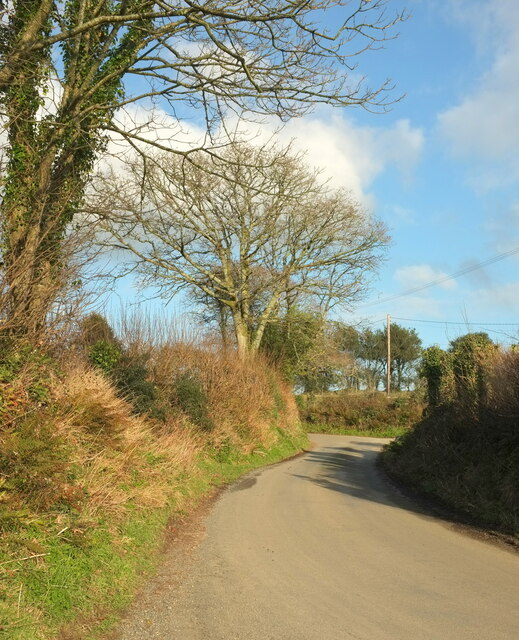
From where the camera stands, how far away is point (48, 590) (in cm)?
546

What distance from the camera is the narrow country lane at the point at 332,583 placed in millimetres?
5402

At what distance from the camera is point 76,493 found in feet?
Answer: 23.5

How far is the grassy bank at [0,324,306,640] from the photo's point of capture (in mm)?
5418

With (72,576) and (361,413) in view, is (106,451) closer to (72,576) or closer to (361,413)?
(72,576)

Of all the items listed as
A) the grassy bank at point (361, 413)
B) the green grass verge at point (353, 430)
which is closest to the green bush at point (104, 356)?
the green grass verge at point (353, 430)

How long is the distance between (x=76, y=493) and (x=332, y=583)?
3.25 m

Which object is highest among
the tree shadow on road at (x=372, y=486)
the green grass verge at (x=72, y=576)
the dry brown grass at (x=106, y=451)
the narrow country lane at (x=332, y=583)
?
the dry brown grass at (x=106, y=451)

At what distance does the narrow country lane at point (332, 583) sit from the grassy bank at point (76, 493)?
1.74 ft

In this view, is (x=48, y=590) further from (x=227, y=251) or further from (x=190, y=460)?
(x=227, y=251)

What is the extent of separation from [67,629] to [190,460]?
9629 millimetres

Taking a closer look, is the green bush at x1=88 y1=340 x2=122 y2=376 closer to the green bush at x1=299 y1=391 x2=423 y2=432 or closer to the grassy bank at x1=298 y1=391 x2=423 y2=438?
the grassy bank at x1=298 y1=391 x2=423 y2=438

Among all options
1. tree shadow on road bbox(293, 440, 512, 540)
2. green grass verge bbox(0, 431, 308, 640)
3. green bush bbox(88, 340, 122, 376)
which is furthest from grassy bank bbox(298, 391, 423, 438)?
green grass verge bbox(0, 431, 308, 640)

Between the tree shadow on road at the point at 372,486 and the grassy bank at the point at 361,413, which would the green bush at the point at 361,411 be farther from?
the tree shadow on road at the point at 372,486

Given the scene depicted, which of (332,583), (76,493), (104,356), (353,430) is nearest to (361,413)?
(353,430)
